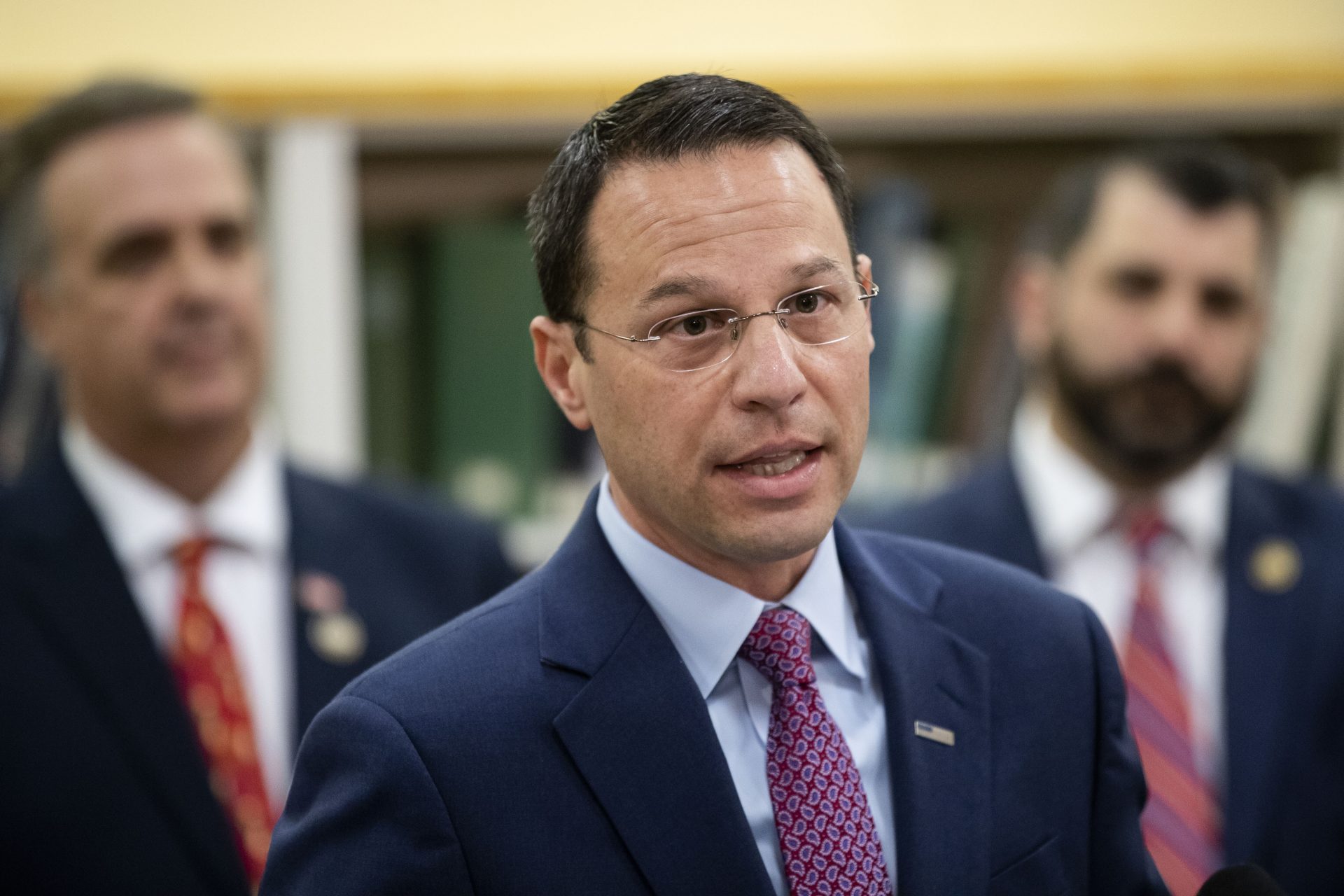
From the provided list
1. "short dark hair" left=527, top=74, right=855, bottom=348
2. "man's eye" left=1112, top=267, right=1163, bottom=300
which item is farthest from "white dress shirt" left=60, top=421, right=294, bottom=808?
"man's eye" left=1112, top=267, right=1163, bottom=300

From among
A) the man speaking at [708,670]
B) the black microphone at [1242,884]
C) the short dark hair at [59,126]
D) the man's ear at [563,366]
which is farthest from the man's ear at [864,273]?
the short dark hair at [59,126]

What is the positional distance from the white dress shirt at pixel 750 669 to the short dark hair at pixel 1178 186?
1.48 m

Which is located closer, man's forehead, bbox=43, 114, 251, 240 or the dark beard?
man's forehead, bbox=43, 114, 251, 240

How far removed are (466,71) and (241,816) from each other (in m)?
1.43

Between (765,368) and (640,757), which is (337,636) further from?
(765,368)

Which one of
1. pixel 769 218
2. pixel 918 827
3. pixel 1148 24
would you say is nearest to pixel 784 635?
pixel 918 827

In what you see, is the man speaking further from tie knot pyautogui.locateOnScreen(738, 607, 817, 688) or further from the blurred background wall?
the blurred background wall

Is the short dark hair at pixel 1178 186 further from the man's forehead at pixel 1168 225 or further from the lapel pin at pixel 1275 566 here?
the lapel pin at pixel 1275 566

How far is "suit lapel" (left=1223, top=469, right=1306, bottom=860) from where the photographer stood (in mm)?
2213

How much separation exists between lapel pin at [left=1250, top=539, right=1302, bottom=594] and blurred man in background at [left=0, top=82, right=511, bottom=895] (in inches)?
45.7

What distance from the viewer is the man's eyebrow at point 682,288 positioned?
1.23 m

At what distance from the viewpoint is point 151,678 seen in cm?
196

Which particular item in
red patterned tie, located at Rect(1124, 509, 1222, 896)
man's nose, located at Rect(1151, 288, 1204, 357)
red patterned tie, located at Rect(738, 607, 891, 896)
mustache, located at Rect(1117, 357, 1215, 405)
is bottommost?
red patterned tie, located at Rect(1124, 509, 1222, 896)

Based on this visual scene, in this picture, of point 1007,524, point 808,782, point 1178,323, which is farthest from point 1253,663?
point 808,782
